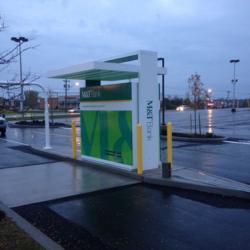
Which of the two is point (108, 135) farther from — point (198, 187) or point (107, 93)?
point (198, 187)

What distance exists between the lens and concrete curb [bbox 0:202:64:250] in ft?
15.2

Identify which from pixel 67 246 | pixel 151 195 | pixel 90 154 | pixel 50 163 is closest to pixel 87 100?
pixel 90 154

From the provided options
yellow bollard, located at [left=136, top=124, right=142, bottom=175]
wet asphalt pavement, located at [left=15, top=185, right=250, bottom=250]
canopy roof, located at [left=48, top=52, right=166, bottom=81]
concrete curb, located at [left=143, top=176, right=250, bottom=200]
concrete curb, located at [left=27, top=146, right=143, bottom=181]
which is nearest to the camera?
wet asphalt pavement, located at [left=15, top=185, right=250, bottom=250]

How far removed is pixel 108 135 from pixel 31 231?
182 inches

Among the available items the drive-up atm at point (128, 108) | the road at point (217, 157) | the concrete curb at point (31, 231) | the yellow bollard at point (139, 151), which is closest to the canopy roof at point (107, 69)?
the drive-up atm at point (128, 108)

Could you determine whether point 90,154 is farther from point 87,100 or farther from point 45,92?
point 45,92

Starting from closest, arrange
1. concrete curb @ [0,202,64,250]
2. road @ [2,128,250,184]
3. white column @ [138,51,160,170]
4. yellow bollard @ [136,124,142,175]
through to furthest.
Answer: concrete curb @ [0,202,64,250] < yellow bollard @ [136,124,142,175] < white column @ [138,51,160,170] < road @ [2,128,250,184]

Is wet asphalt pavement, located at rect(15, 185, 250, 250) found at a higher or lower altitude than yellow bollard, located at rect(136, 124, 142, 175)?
lower

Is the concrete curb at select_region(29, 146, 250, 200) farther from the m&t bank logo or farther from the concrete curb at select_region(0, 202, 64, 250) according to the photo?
the concrete curb at select_region(0, 202, 64, 250)

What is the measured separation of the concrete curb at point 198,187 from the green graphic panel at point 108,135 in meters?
1.06

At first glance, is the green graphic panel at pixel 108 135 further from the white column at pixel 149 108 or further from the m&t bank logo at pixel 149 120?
the m&t bank logo at pixel 149 120

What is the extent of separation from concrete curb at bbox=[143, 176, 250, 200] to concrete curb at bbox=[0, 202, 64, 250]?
10.4ft

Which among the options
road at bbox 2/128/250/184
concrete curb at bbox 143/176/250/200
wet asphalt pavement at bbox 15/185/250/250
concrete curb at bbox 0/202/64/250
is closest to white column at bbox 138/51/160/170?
concrete curb at bbox 143/176/250/200

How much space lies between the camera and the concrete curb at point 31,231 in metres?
4.62
